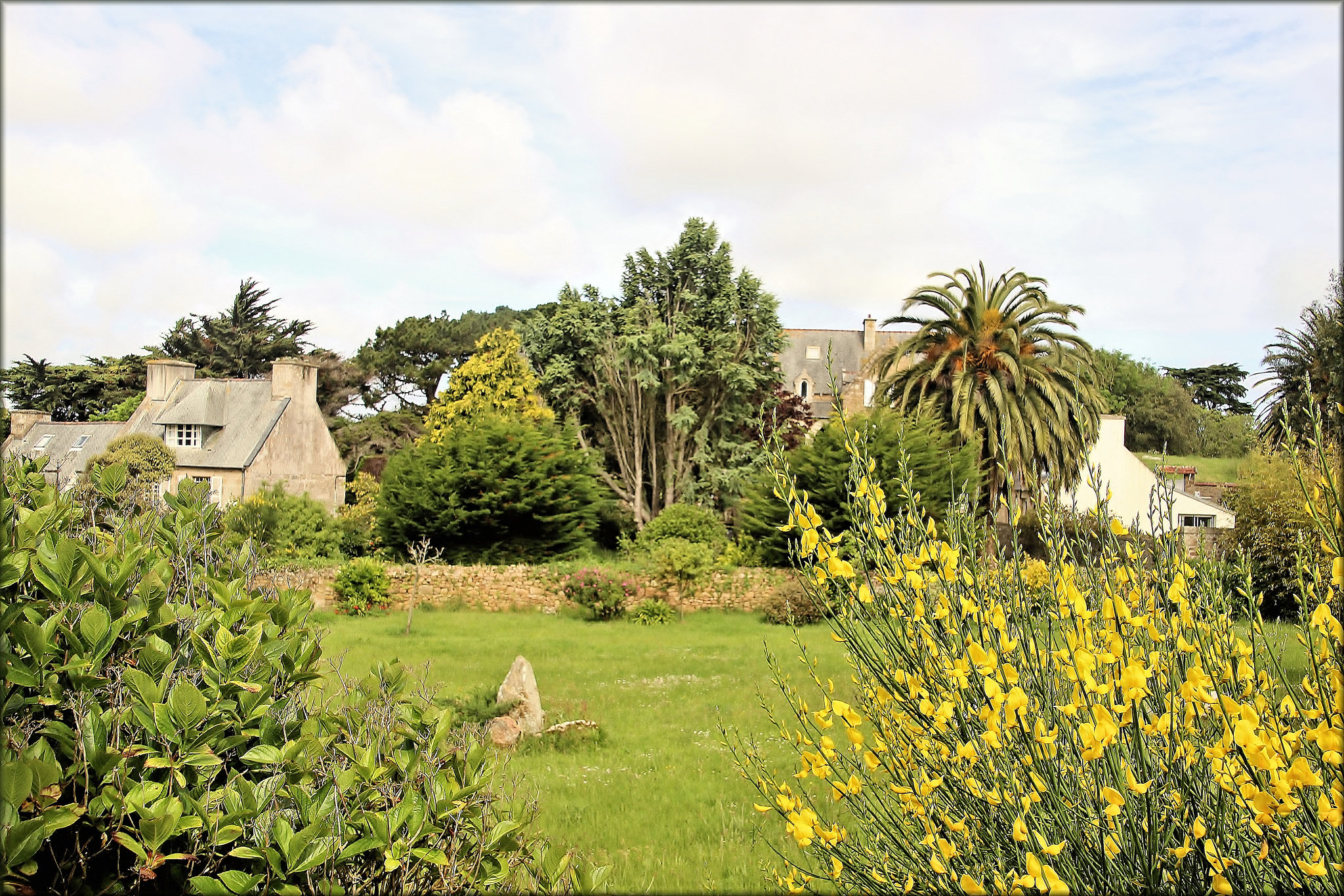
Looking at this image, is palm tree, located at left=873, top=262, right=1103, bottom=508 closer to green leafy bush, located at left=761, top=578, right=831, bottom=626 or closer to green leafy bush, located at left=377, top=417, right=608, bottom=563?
green leafy bush, located at left=761, top=578, right=831, bottom=626

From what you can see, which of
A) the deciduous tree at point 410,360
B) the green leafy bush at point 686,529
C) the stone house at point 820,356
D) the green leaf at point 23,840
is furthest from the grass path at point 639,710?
the stone house at point 820,356

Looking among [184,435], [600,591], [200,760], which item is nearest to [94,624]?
[200,760]

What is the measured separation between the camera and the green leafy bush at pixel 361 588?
57.7 ft

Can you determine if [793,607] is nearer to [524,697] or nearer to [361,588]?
[524,697]

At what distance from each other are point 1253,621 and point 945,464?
17.4 meters

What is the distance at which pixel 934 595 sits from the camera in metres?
2.38

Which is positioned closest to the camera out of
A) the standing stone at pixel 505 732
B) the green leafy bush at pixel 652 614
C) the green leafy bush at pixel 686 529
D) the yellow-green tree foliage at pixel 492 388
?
the standing stone at pixel 505 732

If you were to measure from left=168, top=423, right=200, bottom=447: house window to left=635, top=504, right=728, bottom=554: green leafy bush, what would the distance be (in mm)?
10305

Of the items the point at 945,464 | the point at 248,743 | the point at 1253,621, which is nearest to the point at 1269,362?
the point at 945,464

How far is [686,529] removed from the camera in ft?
69.2

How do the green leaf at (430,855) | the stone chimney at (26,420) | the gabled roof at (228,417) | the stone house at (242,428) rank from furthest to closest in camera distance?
the gabled roof at (228,417) → the stone house at (242,428) → the stone chimney at (26,420) → the green leaf at (430,855)

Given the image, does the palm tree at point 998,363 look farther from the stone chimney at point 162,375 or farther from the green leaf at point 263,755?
the green leaf at point 263,755

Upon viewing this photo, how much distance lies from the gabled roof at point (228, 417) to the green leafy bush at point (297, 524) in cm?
112

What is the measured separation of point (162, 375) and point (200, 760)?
14.0 m
